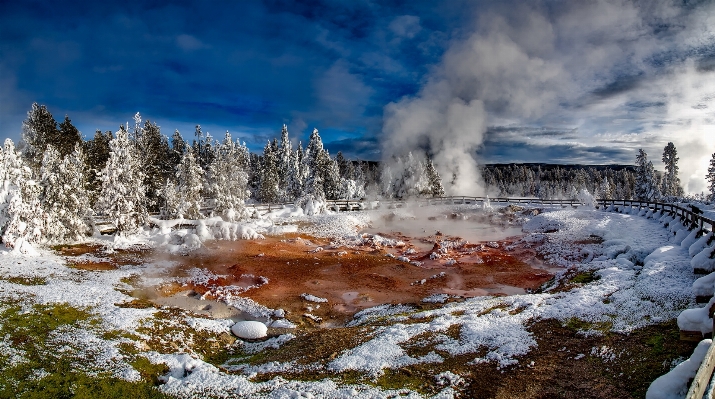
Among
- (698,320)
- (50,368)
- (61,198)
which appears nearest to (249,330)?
(50,368)

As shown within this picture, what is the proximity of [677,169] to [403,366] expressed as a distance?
109615 mm

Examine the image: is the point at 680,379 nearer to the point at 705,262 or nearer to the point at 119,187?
the point at 705,262

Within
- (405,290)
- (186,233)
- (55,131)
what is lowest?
(405,290)

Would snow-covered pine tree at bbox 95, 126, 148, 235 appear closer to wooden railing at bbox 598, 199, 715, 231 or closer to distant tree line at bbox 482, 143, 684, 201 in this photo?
wooden railing at bbox 598, 199, 715, 231

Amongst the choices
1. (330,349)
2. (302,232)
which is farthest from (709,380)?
Result: (302,232)

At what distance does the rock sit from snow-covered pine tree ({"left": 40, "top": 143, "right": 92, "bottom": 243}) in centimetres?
2065

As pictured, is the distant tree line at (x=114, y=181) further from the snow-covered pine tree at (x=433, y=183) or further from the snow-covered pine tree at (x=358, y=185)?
the snow-covered pine tree at (x=358, y=185)

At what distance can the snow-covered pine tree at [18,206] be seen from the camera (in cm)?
2327

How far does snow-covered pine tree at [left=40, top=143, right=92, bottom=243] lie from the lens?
27219 millimetres

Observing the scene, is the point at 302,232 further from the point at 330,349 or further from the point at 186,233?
the point at 330,349

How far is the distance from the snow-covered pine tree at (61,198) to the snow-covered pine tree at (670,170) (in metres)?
110

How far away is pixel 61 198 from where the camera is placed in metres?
27.8

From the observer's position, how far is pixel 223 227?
37.1 metres

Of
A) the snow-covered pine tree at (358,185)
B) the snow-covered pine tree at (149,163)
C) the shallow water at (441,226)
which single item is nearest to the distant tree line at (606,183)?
the shallow water at (441,226)
